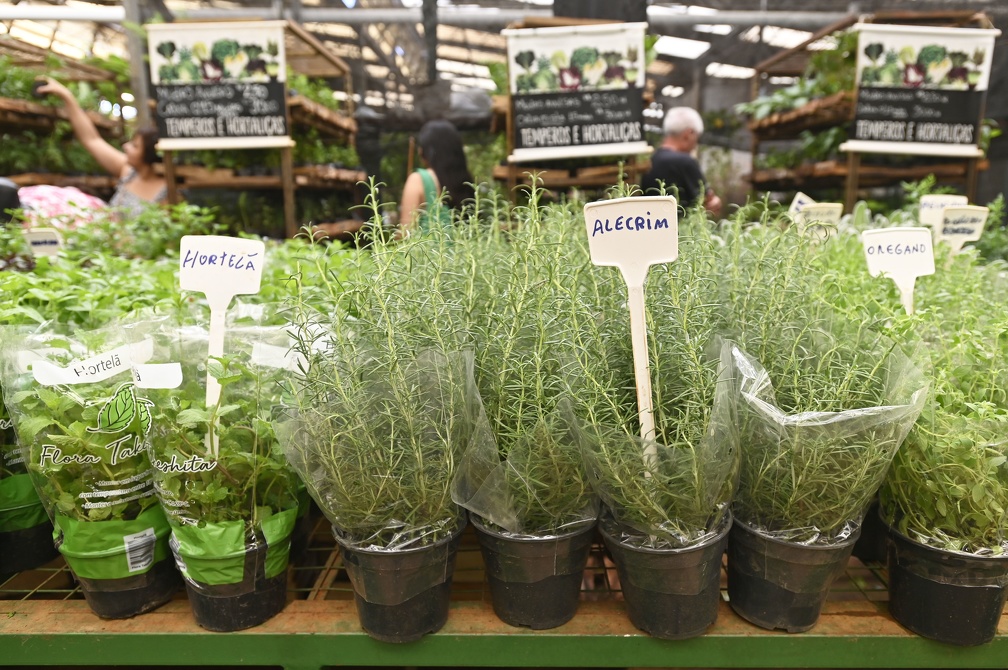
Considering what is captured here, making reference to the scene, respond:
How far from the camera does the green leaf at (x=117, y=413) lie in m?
1.14

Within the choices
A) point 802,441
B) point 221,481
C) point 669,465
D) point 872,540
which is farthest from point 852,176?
point 221,481

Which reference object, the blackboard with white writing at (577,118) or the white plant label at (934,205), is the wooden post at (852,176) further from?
the blackboard with white writing at (577,118)

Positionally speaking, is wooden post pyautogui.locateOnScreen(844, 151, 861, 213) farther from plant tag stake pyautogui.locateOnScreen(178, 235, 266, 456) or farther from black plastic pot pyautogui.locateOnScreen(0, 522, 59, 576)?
black plastic pot pyautogui.locateOnScreen(0, 522, 59, 576)

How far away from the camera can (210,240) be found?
4.00 feet

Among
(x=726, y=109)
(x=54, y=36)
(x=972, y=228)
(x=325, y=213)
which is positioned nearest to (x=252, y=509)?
(x=972, y=228)

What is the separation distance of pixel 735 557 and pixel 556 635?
1.21ft

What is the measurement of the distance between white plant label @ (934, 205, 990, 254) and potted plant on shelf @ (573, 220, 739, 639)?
1.74 metres

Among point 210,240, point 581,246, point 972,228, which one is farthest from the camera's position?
point 972,228

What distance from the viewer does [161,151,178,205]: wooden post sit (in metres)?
3.62

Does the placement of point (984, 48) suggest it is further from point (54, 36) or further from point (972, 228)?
point (54, 36)

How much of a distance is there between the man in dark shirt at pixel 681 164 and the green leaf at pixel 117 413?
9.05 feet

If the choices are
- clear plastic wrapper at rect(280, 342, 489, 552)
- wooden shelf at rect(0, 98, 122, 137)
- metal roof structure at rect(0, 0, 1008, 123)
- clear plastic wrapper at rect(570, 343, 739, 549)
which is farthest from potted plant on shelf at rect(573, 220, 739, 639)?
wooden shelf at rect(0, 98, 122, 137)

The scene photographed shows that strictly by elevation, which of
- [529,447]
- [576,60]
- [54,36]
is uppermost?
[54,36]

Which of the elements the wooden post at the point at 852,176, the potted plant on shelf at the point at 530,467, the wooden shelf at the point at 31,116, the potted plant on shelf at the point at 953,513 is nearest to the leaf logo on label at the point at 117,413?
the potted plant on shelf at the point at 530,467
